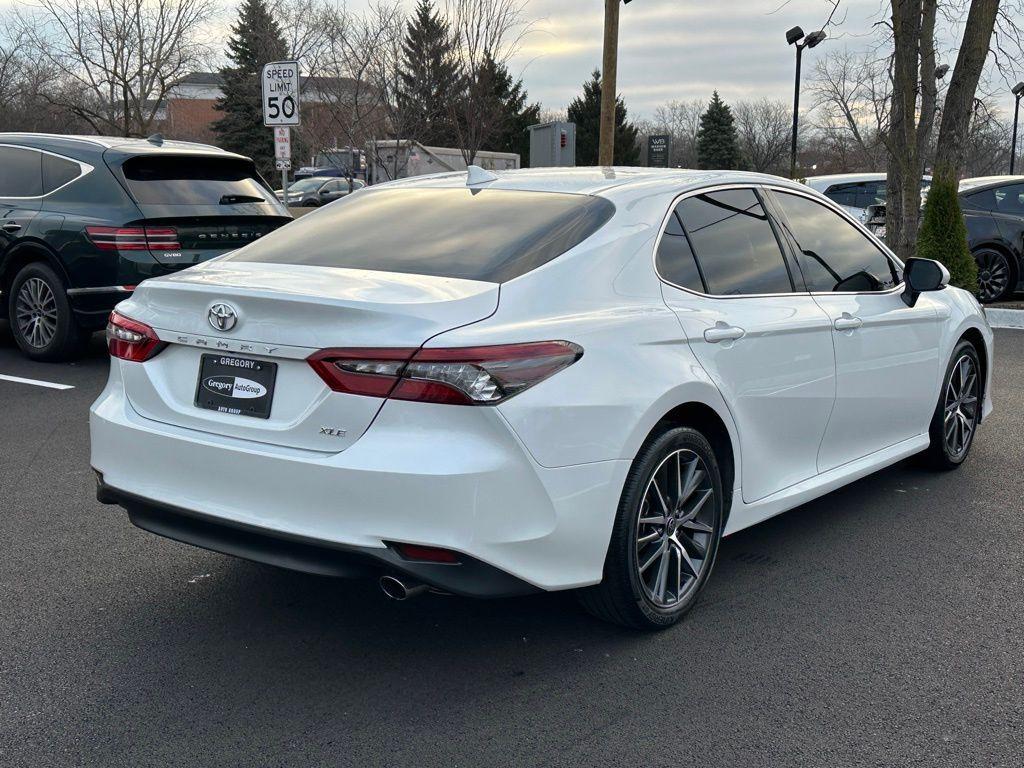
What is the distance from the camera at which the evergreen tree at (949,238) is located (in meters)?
13.2

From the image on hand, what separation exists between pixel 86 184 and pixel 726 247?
622cm

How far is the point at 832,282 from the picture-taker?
4.63 m

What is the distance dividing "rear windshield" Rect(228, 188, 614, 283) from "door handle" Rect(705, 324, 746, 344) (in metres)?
0.55

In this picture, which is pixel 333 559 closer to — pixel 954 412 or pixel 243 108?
pixel 954 412

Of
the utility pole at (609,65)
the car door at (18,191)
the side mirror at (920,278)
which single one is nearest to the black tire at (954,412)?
the side mirror at (920,278)

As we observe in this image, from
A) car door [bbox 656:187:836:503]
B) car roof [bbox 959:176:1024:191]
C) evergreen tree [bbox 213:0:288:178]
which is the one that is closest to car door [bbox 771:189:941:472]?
car door [bbox 656:187:836:503]

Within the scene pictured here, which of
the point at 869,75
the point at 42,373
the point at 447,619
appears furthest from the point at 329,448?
the point at 869,75

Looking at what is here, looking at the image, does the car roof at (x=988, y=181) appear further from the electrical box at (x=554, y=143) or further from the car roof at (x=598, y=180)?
the car roof at (x=598, y=180)

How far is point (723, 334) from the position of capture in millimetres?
3732

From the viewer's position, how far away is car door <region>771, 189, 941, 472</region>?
4.50 meters

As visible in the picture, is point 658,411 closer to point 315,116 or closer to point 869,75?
point 869,75

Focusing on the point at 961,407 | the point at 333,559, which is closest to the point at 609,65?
the point at 961,407

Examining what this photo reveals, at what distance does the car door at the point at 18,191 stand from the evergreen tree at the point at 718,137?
6105 centimetres

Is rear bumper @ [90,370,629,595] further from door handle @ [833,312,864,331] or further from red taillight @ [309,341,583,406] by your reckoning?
door handle @ [833,312,864,331]
